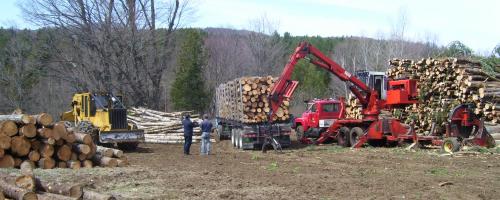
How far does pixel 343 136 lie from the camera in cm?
2266

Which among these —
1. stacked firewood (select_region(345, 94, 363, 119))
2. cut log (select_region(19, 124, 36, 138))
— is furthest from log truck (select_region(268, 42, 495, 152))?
cut log (select_region(19, 124, 36, 138))

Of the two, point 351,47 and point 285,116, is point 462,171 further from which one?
point 351,47

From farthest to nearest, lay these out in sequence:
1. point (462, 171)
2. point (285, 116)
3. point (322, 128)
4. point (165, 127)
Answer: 1. point (165, 127)
2. point (322, 128)
3. point (285, 116)
4. point (462, 171)

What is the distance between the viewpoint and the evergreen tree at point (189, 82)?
157 ft

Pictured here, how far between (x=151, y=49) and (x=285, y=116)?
2236 centimetres

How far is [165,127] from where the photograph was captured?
30.2 m

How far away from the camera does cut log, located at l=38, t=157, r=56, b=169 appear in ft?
51.1

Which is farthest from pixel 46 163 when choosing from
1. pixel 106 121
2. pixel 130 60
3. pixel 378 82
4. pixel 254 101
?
pixel 130 60

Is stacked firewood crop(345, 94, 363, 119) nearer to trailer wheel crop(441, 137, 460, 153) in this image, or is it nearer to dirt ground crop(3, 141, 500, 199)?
dirt ground crop(3, 141, 500, 199)

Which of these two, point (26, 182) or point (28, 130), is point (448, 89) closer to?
point (28, 130)

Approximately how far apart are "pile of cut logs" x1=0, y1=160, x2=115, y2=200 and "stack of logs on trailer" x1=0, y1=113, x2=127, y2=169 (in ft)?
16.5

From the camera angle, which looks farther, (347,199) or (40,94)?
(40,94)

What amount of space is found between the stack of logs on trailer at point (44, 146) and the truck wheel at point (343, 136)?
9265 mm

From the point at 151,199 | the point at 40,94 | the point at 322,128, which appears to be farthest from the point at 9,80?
the point at 151,199
